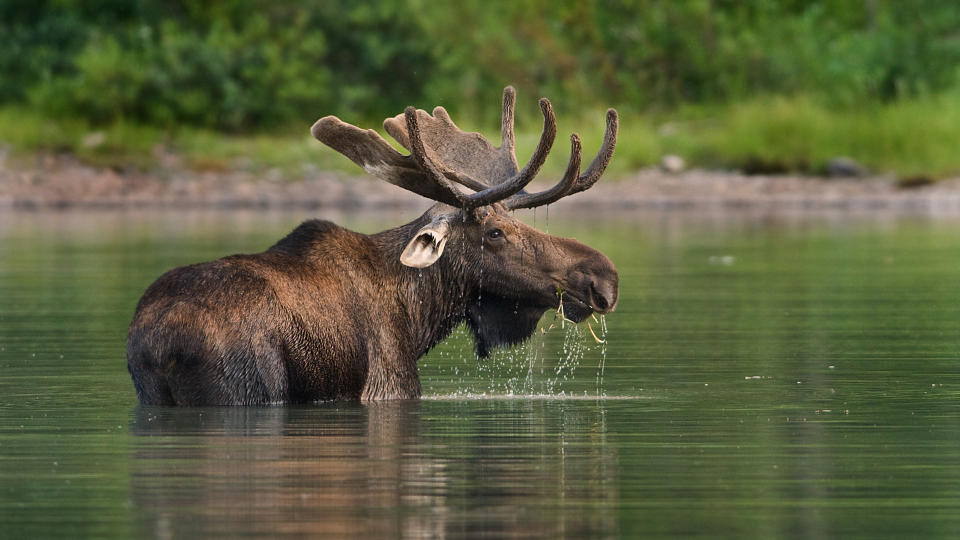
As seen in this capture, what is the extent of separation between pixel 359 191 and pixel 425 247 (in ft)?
86.6

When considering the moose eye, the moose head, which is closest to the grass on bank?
the moose head

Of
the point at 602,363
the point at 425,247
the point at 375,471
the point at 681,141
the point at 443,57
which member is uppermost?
the point at 443,57

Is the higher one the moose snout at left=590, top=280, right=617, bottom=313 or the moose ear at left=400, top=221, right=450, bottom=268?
the moose ear at left=400, top=221, right=450, bottom=268

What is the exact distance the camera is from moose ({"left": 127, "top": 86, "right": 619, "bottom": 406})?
10.3 metres

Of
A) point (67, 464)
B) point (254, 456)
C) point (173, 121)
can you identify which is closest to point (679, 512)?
point (254, 456)

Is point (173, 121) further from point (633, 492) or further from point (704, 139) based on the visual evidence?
point (633, 492)

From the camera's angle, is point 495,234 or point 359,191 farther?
point 359,191

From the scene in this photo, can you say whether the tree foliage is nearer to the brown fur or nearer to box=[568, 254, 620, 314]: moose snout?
the brown fur

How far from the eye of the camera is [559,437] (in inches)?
387

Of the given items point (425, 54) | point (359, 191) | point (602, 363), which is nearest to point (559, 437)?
point (602, 363)

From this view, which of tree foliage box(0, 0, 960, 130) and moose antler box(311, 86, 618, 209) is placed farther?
tree foliage box(0, 0, 960, 130)

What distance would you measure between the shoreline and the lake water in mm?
17786

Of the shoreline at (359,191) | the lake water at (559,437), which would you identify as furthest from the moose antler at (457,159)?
the shoreline at (359,191)

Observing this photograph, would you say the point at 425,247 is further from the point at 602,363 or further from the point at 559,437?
the point at 602,363
